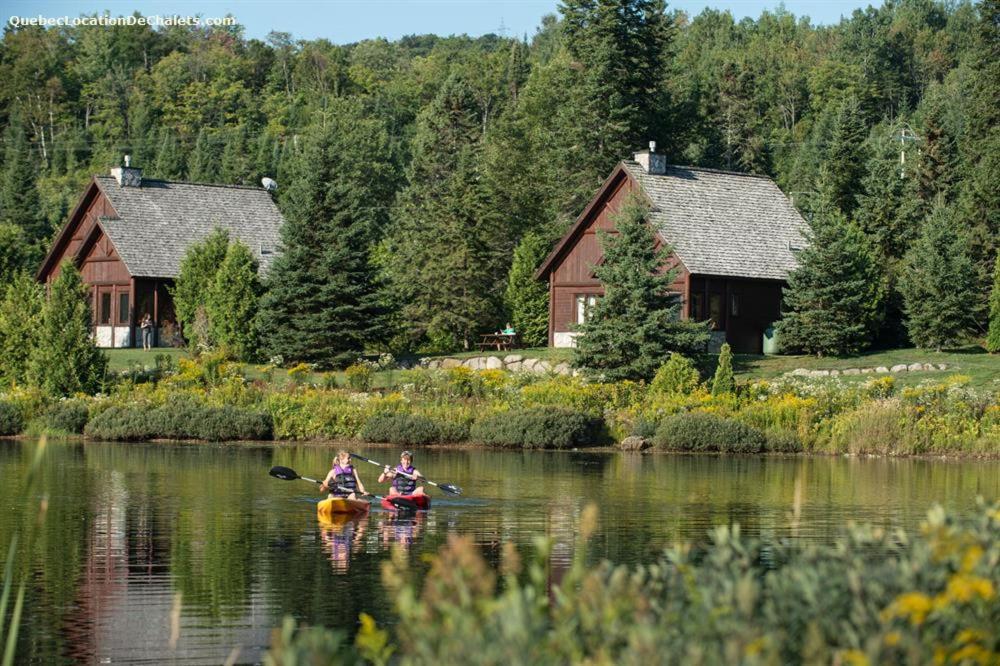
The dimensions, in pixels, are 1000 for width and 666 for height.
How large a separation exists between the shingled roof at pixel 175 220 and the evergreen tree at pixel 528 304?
36.3ft

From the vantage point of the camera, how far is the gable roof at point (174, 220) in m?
63.9

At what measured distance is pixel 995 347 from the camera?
50875 mm

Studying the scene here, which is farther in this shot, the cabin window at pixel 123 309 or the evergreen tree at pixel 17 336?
the cabin window at pixel 123 309

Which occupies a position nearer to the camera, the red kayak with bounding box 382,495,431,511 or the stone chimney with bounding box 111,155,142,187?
the red kayak with bounding box 382,495,431,511

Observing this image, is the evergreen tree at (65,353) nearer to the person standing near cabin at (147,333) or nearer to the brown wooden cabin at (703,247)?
the person standing near cabin at (147,333)

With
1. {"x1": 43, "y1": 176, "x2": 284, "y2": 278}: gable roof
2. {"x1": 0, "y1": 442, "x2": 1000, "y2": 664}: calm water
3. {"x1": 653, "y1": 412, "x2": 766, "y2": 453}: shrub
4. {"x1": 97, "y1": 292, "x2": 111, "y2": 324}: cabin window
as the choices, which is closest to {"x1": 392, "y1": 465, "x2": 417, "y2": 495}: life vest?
{"x1": 0, "y1": 442, "x2": 1000, "y2": 664}: calm water

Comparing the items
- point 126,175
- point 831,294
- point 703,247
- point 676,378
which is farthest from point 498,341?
point 126,175

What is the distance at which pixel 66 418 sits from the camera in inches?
1799

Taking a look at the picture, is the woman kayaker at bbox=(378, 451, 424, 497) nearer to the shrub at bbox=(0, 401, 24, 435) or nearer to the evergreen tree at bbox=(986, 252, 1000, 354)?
the shrub at bbox=(0, 401, 24, 435)

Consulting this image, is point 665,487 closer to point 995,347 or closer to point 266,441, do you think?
point 266,441

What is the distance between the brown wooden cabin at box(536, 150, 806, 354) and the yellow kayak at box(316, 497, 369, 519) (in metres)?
27.6

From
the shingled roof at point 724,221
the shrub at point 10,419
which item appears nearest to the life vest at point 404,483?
the shrub at point 10,419

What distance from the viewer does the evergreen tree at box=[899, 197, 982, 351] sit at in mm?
51312

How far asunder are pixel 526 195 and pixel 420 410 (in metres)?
31.0
